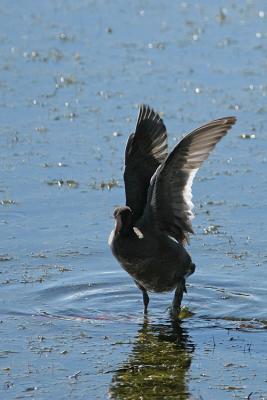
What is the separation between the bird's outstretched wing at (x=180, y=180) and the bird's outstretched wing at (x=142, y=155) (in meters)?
0.20

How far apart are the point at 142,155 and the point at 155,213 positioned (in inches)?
20.7

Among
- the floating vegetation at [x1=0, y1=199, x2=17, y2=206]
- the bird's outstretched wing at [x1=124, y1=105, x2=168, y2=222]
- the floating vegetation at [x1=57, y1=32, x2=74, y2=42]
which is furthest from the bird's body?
the floating vegetation at [x1=57, y1=32, x2=74, y2=42]

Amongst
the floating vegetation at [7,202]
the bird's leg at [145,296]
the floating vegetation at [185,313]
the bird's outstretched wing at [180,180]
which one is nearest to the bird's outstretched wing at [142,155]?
the bird's outstretched wing at [180,180]

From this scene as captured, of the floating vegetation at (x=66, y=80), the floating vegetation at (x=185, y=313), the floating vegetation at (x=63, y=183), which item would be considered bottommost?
the floating vegetation at (x=185, y=313)

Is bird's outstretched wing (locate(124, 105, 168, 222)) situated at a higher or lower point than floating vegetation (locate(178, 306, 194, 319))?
higher

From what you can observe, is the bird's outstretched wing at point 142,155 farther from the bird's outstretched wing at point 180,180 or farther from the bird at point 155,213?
the bird's outstretched wing at point 180,180

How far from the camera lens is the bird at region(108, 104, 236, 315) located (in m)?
7.86

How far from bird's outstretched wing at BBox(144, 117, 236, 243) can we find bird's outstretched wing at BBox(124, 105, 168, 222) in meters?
0.20

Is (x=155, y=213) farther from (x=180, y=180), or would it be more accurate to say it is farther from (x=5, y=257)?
(x=5, y=257)

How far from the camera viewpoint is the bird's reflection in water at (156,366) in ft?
22.1

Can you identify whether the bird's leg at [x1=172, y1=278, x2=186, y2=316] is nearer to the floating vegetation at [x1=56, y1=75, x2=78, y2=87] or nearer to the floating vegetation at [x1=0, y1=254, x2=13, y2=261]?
the floating vegetation at [x1=0, y1=254, x2=13, y2=261]

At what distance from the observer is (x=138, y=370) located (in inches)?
281

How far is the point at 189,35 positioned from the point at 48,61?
2284 millimetres

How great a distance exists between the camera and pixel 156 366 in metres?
7.22
